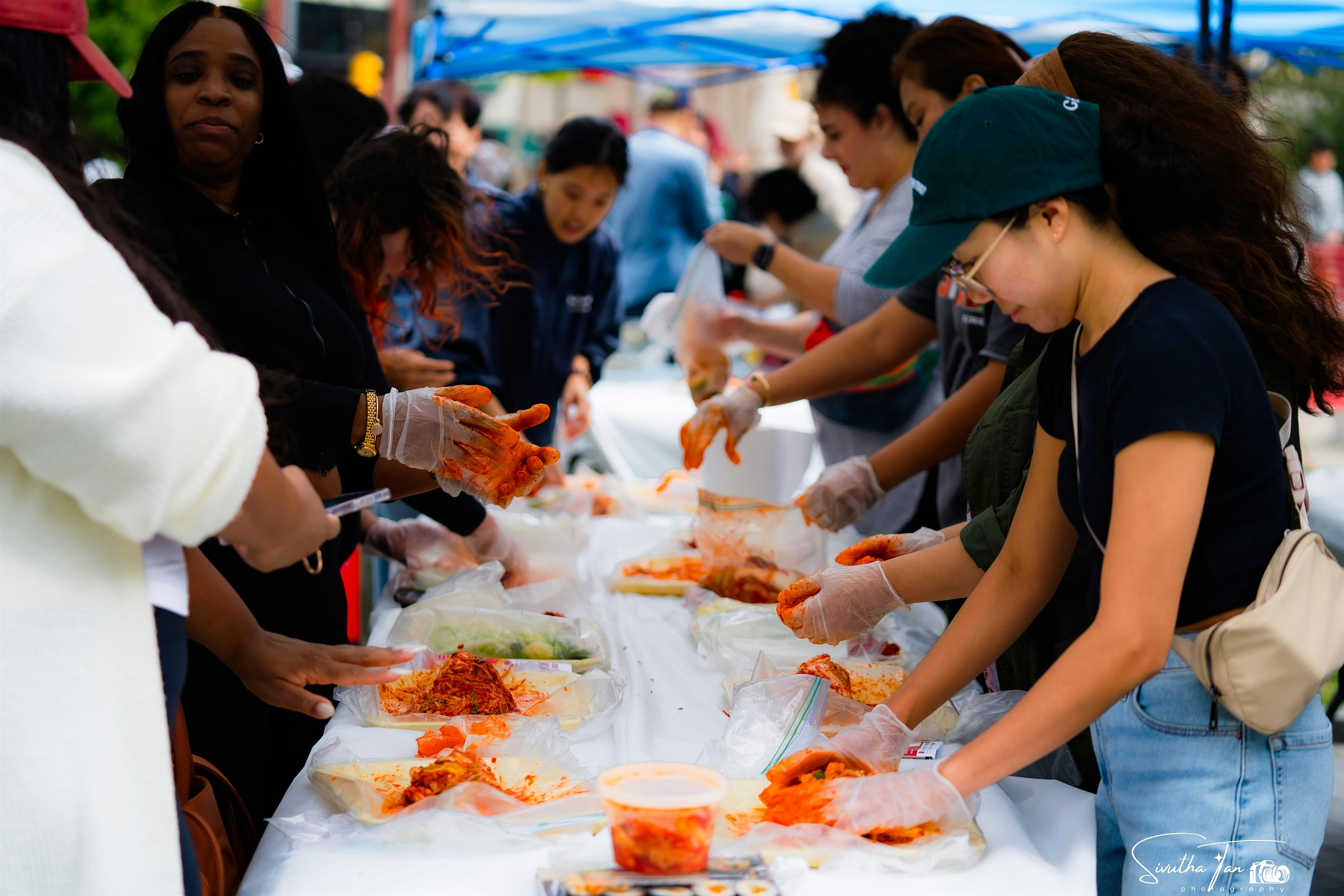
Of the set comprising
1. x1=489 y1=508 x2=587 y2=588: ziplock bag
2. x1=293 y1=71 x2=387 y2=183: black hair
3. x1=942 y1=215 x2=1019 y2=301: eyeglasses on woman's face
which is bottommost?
x1=489 y1=508 x2=587 y2=588: ziplock bag

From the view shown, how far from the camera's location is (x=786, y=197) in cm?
500

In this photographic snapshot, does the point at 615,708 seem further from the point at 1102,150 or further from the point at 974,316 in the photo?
the point at 974,316

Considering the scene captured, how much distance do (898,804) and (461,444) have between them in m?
0.94

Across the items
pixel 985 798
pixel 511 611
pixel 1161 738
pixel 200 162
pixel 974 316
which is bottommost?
pixel 511 611

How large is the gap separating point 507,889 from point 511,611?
0.91 metres

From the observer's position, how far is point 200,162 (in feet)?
5.79

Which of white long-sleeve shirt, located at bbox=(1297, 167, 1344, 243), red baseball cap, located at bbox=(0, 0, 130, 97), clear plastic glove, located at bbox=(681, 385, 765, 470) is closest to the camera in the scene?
red baseball cap, located at bbox=(0, 0, 130, 97)

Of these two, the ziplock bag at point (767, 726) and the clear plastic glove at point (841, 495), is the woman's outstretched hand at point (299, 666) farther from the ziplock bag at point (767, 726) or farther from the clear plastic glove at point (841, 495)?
the clear plastic glove at point (841, 495)

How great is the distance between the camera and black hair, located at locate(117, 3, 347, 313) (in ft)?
5.67

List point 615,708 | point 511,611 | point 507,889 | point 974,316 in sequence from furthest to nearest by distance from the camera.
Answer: point 974,316
point 511,611
point 615,708
point 507,889

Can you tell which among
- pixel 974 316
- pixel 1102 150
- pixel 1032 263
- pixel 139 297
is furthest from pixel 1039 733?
pixel 974 316

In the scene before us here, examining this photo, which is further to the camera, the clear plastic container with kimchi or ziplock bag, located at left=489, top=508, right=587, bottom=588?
ziplock bag, located at left=489, top=508, right=587, bottom=588

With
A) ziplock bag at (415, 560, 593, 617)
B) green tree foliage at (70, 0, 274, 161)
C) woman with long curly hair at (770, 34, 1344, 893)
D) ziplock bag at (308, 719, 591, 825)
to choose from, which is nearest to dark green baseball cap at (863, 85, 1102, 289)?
woman with long curly hair at (770, 34, 1344, 893)

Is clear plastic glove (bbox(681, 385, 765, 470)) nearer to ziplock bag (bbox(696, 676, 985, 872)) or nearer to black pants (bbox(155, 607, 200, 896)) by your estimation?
ziplock bag (bbox(696, 676, 985, 872))
